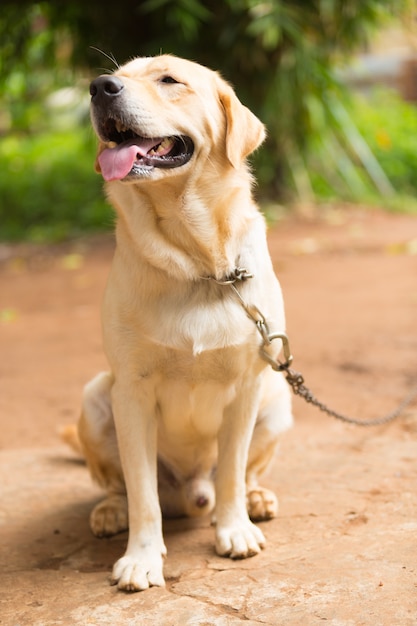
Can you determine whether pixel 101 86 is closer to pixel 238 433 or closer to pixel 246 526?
pixel 238 433

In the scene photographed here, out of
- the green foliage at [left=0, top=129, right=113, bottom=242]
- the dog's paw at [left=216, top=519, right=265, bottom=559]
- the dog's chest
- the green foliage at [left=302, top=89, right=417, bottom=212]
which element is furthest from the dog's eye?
the green foliage at [left=302, top=89, right=417, bottom=212]

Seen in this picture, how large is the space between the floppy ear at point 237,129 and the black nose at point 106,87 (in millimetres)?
398

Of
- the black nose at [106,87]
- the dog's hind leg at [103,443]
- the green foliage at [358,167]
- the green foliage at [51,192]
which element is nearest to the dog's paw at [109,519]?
the dog's hind leg at [103,443]

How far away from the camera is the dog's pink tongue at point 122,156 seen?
8.54 ft

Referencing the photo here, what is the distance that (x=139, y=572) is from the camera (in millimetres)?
2689

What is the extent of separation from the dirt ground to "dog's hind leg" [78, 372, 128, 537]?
0.24ft

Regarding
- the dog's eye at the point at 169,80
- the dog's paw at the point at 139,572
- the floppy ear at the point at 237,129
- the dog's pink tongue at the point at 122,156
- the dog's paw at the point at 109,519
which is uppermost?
the dog's eye at the point at 169,80

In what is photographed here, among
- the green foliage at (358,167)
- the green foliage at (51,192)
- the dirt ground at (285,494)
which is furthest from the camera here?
the green foliage at (51,192)

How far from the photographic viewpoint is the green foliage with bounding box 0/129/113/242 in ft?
35.9

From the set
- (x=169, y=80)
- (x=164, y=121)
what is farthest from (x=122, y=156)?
(x=169, y=80)

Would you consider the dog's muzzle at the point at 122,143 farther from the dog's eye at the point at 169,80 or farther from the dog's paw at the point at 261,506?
the dog's paw at the point at 261,506

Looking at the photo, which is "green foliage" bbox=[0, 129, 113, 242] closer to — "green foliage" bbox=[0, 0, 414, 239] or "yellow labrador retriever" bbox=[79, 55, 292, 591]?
"green foliage" bbox=[0, 0, 414, 239]

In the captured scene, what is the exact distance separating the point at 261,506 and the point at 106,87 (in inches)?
62.6

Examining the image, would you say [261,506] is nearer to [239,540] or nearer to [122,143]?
[239,540]
